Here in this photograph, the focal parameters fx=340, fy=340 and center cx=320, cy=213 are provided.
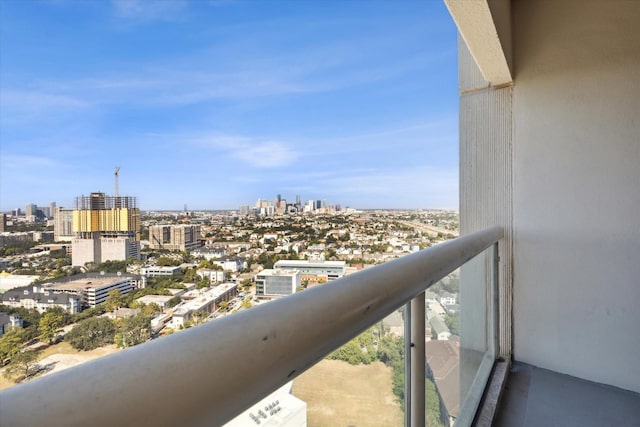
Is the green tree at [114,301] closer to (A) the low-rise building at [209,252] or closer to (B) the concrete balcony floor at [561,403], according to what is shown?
(A) the low-rise building at [209,252]

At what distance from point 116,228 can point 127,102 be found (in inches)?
44.8

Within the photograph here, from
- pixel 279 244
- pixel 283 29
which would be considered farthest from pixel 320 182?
pixel 279 244

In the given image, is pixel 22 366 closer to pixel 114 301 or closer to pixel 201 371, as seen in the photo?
pixel 114 301

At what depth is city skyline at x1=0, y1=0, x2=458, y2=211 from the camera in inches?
54.2

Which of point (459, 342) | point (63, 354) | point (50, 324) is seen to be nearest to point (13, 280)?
point (50, 324)

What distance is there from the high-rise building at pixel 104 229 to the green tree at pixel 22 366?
0.45 meters

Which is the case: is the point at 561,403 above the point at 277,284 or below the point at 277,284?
below

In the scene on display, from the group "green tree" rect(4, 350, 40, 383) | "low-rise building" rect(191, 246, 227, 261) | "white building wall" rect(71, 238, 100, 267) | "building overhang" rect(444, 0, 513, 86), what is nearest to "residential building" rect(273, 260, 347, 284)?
"low-rise building" rect(191, 246, 227, 261)

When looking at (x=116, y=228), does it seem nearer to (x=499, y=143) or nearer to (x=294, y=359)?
(x=294, y=359)

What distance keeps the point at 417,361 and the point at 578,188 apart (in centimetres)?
181

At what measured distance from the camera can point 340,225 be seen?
2.31 m

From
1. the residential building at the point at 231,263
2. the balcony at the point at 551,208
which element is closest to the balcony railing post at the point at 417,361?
the balcony at the point at 551,208

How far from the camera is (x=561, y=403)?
1.80 m

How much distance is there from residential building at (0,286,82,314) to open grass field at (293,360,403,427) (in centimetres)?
66
